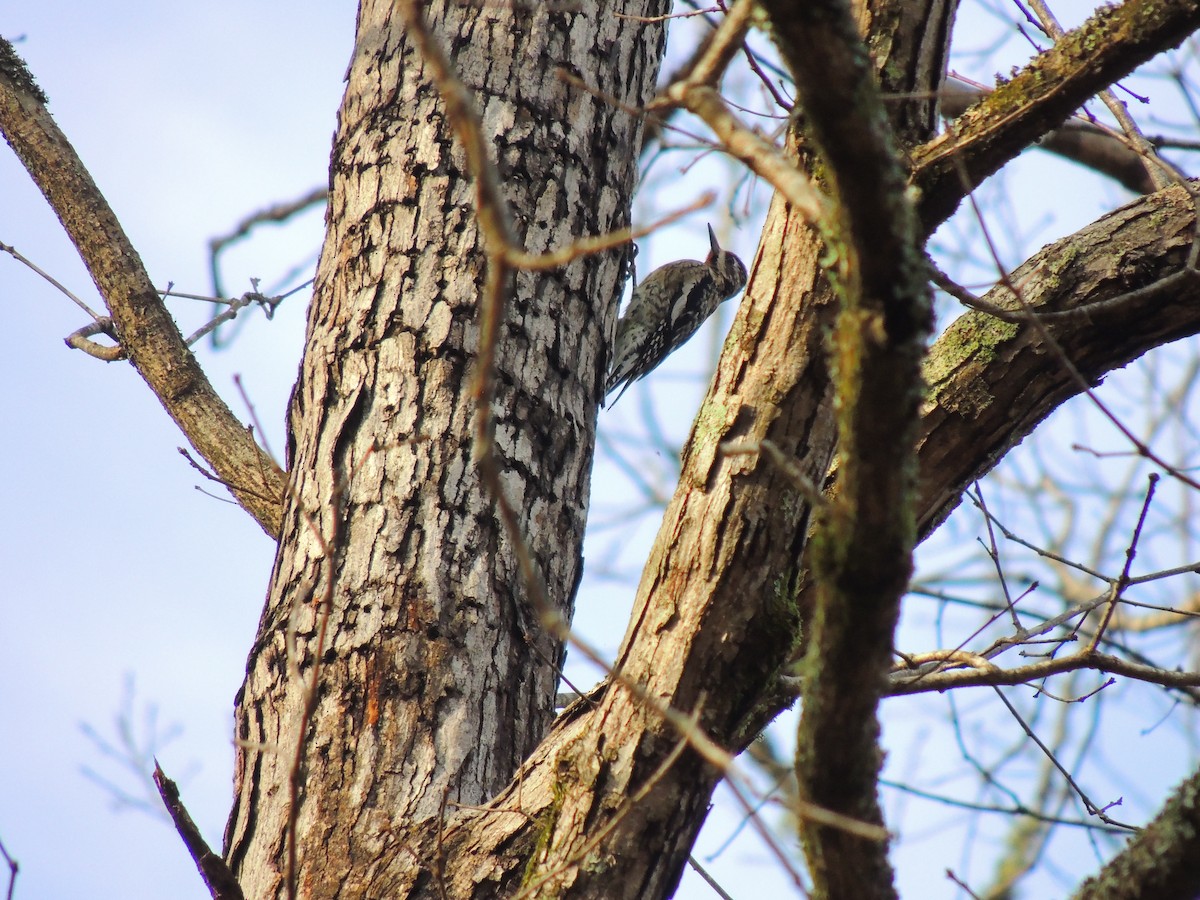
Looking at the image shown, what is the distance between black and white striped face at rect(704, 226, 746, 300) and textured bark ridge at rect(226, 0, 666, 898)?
359cm

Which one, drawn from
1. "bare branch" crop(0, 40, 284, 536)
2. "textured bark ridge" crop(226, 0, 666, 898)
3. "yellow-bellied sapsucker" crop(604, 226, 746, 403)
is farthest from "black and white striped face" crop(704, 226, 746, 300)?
"bare branch" crop(0, 40, 284, 536)

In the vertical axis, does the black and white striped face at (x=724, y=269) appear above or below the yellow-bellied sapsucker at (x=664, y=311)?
above

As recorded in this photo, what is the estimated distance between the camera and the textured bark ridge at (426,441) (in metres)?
2.17

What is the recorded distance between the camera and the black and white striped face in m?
6.60

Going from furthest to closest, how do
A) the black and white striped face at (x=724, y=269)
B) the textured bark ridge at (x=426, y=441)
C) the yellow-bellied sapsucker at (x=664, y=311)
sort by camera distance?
the black and white striped face at (x=724, y=269) → the yellow-bellied sapsucker at (x=664, y=311) → the textured bark ridge at (x=426, y=441)

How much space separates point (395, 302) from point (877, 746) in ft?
5.44

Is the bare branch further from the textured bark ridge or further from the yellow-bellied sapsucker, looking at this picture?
the yellow-bellied sapsucker

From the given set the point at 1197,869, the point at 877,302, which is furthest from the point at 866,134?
the point at 1197,869

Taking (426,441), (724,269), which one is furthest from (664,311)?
(426,441)

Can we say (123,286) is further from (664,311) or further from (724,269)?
(724,269)

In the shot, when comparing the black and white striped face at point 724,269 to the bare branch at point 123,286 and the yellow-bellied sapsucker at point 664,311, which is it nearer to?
the yellow-bellied sapsucker at point 664,311

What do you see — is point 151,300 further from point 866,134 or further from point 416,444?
point 866,134

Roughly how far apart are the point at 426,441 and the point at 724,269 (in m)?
4.63

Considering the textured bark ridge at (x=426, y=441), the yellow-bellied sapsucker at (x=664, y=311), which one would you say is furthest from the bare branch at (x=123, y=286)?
the yellow-bellied sapsucker at (x=664, y=311)
